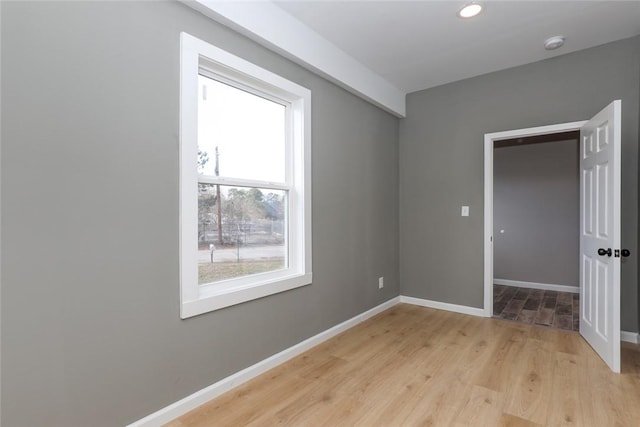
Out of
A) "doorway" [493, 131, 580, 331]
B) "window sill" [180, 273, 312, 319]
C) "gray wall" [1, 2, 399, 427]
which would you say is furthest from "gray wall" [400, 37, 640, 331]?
"gray wall" [1, 2, 399, 427]

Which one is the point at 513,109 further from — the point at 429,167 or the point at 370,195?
the point at 370,195

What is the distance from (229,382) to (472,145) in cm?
350

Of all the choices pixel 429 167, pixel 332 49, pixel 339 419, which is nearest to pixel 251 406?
pixel 339 419

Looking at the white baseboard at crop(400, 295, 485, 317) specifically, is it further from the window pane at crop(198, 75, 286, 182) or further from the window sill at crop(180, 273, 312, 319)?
the window pane at crop(198, 75, 286, 182)

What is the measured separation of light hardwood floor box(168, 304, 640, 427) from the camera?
1887mm

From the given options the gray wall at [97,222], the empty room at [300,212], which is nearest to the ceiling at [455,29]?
the empty room at [300,212]

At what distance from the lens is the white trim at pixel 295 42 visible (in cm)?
210

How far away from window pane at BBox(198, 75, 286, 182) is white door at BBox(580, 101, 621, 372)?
→ 255 cm

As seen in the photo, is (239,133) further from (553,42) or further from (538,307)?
(538,307)

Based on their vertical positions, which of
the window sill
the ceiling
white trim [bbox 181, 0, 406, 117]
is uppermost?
the ceiling

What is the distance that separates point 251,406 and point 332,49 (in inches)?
116

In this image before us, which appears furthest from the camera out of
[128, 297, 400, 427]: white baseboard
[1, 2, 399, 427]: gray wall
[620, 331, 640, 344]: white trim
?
[620, 331, 640, 344]: white trim

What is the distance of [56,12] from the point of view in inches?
57.4

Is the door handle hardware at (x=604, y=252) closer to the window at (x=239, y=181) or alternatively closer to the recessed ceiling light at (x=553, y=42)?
the recessed ceiling light at (x=553, y=42)
